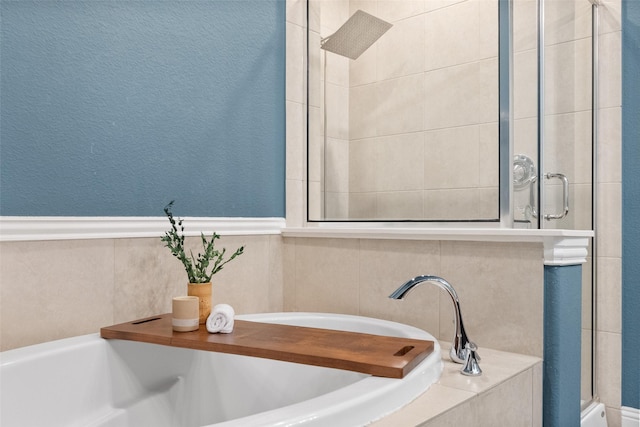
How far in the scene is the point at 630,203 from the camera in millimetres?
2207

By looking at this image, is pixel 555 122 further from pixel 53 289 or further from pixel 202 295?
pixel 53 289

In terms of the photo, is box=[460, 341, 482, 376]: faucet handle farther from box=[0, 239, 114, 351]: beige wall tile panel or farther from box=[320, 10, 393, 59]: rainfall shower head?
box=[320, 10, 393, 59]: rainfall shower head

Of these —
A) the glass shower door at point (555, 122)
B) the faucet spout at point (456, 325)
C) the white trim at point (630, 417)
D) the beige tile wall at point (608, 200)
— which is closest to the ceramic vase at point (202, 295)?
the faucet spout at point (456, 325)

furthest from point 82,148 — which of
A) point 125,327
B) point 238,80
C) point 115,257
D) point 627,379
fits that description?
point 627,379

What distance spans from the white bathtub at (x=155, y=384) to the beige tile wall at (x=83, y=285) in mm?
123

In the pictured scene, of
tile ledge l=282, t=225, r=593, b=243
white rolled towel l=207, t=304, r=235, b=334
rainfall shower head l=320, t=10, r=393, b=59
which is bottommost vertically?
white rolled towel l=207, t=304, r=235, b=334

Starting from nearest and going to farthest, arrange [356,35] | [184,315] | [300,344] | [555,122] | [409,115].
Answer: [300,344] → [184,315] → [555,122] → [409,115] → [356,35]

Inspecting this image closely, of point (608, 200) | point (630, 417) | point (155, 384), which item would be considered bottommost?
point (630, 417)

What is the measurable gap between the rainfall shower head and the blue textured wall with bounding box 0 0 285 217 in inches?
8.8

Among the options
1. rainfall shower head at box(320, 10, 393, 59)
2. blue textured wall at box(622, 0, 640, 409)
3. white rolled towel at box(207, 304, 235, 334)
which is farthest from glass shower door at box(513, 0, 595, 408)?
white rolled towel at box(207, 304, 235, 334)

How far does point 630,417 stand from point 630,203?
2.80 feet

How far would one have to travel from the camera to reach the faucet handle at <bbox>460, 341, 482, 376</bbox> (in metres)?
1.37

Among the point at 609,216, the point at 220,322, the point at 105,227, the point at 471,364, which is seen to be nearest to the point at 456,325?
the point at 471,364

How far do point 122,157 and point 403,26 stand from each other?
1.12 m
